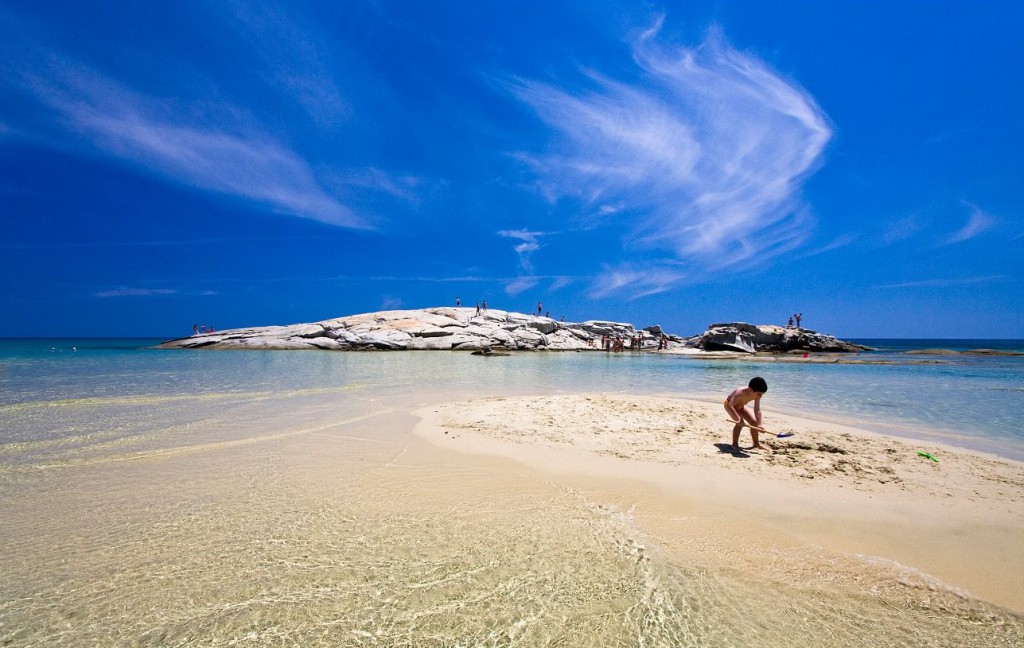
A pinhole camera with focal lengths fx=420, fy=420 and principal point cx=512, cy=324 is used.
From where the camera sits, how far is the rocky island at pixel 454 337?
159 feet

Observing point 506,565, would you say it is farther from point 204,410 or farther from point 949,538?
point 204,410

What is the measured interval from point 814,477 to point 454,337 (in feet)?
149

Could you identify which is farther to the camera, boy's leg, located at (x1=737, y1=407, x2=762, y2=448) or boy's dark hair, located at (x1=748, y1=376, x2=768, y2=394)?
boy's leg, located at (x1=737, y1=407, x2=762, y2=448)

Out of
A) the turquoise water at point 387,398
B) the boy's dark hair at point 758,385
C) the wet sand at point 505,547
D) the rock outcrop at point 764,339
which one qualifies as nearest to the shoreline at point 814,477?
the wet sand at point 505,547

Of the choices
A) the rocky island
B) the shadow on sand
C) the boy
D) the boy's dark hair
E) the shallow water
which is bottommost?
the shallow water

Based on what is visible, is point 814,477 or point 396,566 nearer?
point 396,566

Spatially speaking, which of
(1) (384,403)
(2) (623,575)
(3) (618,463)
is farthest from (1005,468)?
(1) (384,403)

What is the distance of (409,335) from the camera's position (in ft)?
163

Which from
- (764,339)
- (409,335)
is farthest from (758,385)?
(764,339)

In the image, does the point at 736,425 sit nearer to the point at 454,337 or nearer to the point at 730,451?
the point at 730,451

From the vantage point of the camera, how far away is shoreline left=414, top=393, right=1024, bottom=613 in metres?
4.03

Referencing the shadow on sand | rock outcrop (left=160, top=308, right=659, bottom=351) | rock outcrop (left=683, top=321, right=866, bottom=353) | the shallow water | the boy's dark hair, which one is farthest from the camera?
rock outcrop (left=683, top=321, right=866, bottom=353)

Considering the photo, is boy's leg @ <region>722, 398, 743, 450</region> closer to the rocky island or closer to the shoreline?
the shoreline

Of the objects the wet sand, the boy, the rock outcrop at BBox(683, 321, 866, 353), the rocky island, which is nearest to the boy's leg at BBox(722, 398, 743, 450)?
the boy
